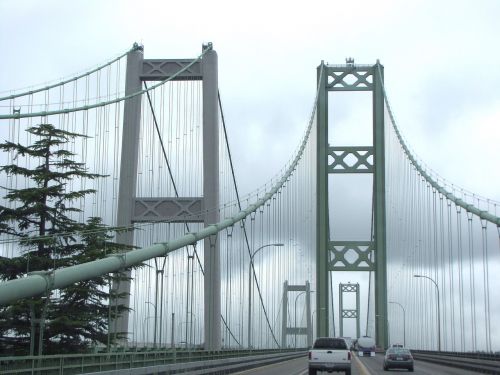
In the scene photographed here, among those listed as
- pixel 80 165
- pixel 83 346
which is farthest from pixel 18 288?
pixel 80 165

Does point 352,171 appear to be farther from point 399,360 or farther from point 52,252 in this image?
point 52,252

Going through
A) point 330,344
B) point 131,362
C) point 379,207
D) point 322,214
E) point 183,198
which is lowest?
point 330,344

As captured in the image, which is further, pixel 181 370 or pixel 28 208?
pixel 28 208

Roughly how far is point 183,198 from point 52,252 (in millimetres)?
6204

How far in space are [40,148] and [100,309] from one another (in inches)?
234

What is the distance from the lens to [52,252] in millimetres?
28219

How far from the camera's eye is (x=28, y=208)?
2900 cm

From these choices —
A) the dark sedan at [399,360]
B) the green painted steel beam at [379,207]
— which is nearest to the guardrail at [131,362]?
the dark sedan at [399,360]

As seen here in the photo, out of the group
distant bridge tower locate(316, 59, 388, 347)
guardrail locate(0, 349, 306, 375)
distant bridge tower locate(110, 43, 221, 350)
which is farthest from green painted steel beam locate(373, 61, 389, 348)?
distant bridge tower locate(110, 43, 221, 350)

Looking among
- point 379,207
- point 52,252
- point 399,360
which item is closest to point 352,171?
point 379,207

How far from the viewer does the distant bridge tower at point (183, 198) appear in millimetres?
30703

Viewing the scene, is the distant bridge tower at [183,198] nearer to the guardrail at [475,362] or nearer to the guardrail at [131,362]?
the guardrail at [131,362]

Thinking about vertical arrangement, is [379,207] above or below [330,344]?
above

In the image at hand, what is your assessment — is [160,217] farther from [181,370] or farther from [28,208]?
[181,370]
